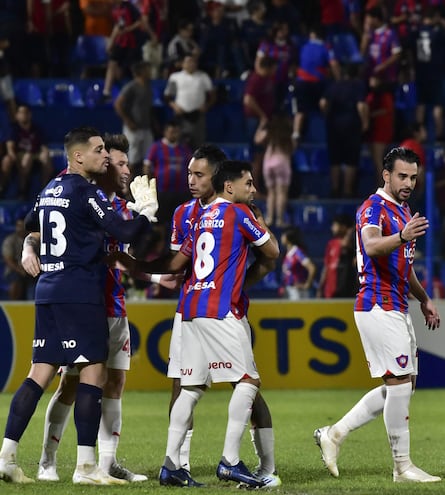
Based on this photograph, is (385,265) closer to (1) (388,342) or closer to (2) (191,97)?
(1) (388,342)

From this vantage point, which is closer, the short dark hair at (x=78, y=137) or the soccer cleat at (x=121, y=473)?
the short dark hair at (x=78, y=137)

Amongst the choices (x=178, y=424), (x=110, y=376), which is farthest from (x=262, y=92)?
(x=178, y=424)

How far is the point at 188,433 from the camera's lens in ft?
26.1

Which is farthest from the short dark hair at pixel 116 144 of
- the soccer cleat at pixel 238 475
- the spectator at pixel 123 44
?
the spectator at pixel 123 44

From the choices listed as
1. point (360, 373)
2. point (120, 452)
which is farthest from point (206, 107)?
point (120, 452)

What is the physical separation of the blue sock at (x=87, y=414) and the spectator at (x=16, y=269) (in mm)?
8397

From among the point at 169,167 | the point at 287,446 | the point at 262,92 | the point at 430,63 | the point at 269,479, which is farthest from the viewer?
the point at 430,63

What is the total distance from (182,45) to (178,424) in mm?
12552

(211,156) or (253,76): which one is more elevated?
(253,76)

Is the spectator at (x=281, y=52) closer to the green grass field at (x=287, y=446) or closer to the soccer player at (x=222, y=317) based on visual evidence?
the green grass field at (x=287, y=446)

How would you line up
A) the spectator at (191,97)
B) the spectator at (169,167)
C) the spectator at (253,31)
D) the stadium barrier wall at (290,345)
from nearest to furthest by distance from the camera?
the stadium barrier wall at (290,345) → the spectator at (169,167) → the spectator at (191,97) → the spectator at (253,31)

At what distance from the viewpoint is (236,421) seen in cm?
737

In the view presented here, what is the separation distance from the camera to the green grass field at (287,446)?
292 inches

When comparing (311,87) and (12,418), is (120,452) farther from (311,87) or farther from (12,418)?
(311,87)
